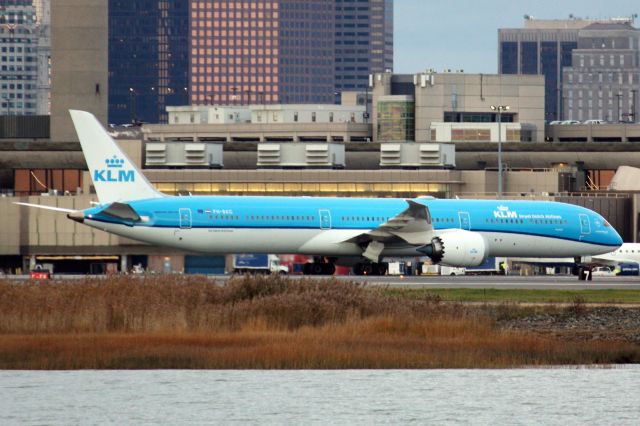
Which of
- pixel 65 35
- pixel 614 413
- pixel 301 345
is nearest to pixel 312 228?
pixel 301 345

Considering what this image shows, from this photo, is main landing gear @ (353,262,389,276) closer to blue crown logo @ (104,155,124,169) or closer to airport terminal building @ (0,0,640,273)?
airport terminal building @ (0,0,640,273)

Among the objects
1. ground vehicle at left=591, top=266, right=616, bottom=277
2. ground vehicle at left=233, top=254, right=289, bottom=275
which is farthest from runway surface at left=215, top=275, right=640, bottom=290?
ground vehicle at left=591, top=266, right=616, bottom=277

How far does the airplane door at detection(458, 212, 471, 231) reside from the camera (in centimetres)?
8719

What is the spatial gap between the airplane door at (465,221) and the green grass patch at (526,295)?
12368mm

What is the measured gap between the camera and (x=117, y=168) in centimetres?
8375

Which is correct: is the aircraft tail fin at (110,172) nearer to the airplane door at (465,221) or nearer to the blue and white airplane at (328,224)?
the blue and white airplane at (328,224)

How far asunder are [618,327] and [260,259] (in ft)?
125

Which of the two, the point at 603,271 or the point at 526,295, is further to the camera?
the point at 603,271

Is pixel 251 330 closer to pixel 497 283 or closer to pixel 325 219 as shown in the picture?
pixel 497 283

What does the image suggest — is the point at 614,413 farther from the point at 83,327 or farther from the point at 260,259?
the point at 260,259

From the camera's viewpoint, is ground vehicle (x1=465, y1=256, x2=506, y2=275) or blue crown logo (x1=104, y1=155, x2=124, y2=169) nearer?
blue crown logo (x1=104, y1=155, x2=124, y2=169)

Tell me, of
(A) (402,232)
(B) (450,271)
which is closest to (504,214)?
(A) (402,232)

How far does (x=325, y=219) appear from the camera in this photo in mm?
85688

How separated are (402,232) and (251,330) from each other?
110ft
